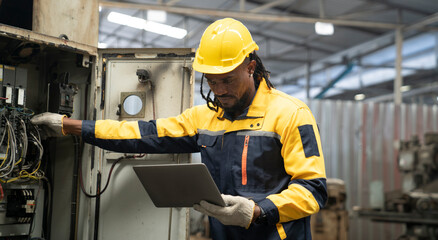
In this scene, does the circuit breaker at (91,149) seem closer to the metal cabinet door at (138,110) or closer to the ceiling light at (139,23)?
the metal cabinet door at (138,110)

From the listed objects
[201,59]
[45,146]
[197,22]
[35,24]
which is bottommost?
[45,146]

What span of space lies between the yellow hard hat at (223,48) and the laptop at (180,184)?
1.62 ft

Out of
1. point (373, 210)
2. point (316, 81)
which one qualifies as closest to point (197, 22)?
point (316, 81)

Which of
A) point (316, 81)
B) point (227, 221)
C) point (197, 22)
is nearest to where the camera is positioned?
point (227, 221)

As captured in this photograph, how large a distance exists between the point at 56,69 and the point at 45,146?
0.49 meters

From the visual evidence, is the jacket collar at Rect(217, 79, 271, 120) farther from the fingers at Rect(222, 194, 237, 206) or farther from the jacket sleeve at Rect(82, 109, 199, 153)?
the fingers at Rect(222, 194, 237, 206)

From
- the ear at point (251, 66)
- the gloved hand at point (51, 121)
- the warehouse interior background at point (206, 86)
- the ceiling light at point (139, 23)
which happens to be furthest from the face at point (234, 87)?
the ceiling light at point (139, 23)

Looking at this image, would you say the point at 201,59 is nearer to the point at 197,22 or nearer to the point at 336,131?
the point at 336,131

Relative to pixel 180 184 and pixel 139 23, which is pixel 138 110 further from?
pixel 139 23

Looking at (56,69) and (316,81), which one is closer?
(56,69)

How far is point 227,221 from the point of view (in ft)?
6.25

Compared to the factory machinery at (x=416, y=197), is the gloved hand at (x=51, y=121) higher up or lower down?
higher up

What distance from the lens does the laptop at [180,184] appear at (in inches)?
71.9

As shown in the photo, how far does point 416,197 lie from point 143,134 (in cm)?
386
